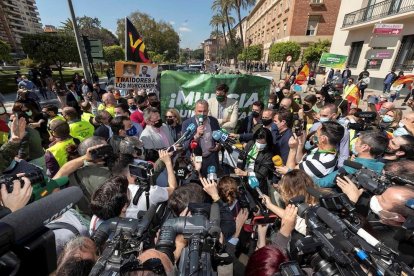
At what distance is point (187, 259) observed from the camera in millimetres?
1100

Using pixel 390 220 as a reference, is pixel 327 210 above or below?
above

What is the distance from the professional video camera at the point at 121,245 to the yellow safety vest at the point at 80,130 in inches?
116

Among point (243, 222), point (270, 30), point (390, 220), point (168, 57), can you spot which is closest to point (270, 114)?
point (243, 222)

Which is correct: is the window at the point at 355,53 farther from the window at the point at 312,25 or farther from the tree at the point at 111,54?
the tree at the point at 111,54

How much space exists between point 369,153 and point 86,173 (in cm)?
325

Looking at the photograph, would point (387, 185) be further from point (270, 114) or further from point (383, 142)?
point (270, 114)

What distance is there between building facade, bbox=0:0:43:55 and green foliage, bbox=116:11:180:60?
44.3 metres

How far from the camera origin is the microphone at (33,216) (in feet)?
2.23

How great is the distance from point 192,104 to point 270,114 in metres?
2.14

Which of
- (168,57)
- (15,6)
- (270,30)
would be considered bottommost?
(168,57)

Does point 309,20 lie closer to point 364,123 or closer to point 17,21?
point 364,123

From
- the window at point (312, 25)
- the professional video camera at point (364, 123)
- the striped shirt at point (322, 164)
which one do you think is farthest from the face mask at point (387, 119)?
the window at point (312, 25)

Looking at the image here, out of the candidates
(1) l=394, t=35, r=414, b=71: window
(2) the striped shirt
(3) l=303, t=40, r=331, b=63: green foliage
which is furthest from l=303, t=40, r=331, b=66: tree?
(2) the striped shirt

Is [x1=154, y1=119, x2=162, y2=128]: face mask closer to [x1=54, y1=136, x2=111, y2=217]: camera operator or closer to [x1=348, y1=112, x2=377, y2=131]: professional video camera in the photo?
[x1=54, y1=136, x2=111, y2=217]: camera operator
